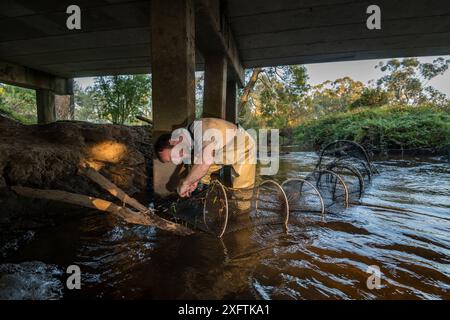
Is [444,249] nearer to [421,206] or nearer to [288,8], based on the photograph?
[421,206]

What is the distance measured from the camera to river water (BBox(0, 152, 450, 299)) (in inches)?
92.4

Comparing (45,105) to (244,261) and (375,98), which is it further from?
(375,98)

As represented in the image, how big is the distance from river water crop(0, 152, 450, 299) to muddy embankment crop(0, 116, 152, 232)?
0.55 meters

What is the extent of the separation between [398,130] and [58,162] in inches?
616

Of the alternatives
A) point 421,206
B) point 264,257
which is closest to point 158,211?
point 264,257

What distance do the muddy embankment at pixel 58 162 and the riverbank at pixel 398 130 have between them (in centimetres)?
965

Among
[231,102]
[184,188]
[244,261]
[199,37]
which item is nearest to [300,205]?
[244,261]

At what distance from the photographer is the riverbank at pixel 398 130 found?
12.9 m

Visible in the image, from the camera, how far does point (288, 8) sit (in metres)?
5.66

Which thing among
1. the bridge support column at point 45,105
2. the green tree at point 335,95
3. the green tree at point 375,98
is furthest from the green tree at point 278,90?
the green tree at point 335,95

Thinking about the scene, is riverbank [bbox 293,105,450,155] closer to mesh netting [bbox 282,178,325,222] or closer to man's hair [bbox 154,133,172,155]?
mesh netting [bbox 282,178,325,222]

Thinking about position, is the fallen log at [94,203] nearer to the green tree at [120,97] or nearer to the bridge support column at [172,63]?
the bridge support column at [172,63]

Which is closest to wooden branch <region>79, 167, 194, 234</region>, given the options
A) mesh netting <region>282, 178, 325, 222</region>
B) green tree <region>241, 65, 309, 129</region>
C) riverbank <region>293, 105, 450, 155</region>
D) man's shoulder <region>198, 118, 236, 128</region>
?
man's shoulder <region>198, 118, 236, 128</region>

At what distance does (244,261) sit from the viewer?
289cm
